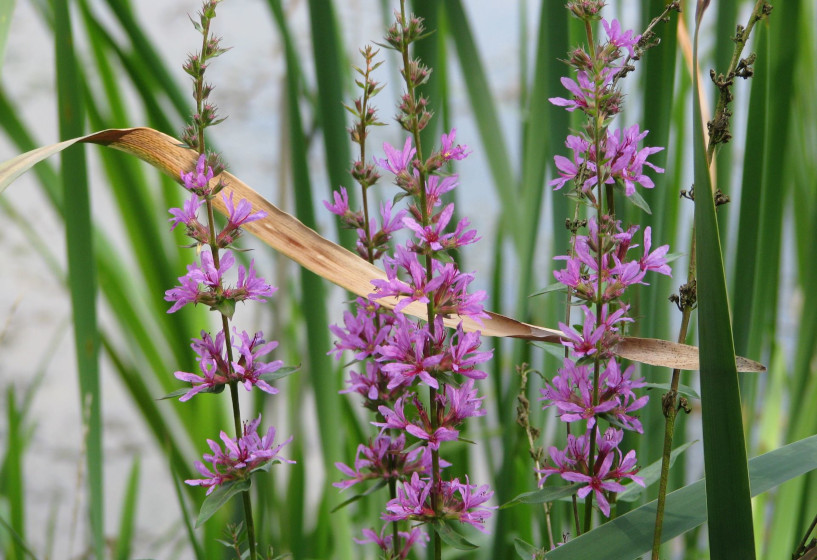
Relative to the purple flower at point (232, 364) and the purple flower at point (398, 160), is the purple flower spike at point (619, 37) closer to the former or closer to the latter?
the purple flower at point (398, 160)

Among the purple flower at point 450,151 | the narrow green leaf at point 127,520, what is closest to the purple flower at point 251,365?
the purple flower at point 450,151

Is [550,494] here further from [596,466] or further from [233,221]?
[233,221]

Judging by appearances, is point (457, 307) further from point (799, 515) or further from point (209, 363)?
point (799, 515)

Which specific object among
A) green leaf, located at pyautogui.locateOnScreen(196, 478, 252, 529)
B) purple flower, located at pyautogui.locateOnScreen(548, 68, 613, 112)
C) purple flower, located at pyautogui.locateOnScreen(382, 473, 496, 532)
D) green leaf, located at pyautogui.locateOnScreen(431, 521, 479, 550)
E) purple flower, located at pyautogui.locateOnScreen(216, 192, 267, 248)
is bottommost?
green leaf, located at pyautogui.locateOnScreen(431, 521, 479, 550)

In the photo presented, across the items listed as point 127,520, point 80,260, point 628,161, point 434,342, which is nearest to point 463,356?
point 434,342

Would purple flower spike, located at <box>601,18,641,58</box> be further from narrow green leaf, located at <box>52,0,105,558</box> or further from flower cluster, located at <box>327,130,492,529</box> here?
narrow green leaf, located at <box>52,0,105,558</box>

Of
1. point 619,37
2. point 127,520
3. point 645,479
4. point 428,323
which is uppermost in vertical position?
point 619,37

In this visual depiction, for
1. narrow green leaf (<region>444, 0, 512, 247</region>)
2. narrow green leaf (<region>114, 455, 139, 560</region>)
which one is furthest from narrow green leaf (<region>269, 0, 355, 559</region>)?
narrow green leaf (<region>114, 455, 139, 560</region>)
